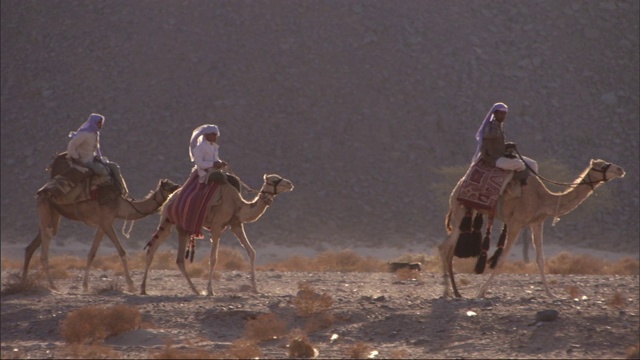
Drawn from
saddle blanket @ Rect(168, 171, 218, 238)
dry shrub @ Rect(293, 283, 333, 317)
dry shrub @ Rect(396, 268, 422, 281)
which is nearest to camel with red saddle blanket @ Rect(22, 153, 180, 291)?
saddle blanket @ Rect(168, 171, 218, 238)

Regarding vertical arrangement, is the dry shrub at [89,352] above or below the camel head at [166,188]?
below

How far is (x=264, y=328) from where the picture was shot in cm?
1304

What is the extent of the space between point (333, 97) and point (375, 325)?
1525 inches

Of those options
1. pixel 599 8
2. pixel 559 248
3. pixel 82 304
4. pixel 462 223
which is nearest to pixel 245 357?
pixel 82 304

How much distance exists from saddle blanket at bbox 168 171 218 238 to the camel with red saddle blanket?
174 centimetres

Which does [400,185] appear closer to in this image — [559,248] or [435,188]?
[435,188]

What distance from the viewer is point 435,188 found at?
47.2 meters

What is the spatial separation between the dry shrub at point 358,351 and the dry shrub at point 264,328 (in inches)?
56.1

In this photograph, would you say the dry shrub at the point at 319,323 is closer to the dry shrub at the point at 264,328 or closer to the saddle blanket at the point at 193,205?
the dry shrub at the point at 264,328

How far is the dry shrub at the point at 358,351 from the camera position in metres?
11.7

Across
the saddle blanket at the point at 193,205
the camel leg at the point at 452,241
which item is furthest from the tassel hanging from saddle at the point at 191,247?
the camel leg at the point at 452,241

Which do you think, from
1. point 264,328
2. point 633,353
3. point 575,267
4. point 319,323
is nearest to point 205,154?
point 319,323

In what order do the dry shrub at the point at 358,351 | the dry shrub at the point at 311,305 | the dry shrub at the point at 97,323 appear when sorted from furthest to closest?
1. the dry shrub at the point at 311,305
2. the dry shrub at the point at 97,323
3. the dry shrub at the point at 358,351

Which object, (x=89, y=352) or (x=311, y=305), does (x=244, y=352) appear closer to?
(x=89, y=352)
